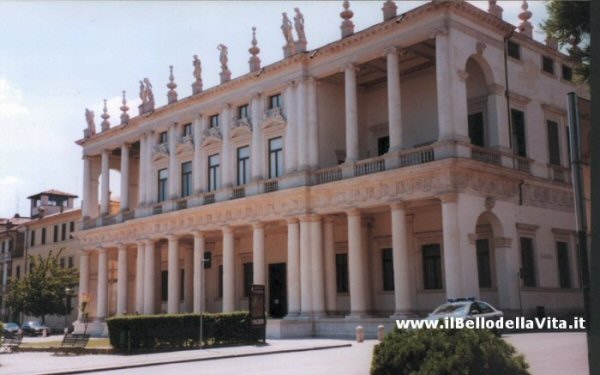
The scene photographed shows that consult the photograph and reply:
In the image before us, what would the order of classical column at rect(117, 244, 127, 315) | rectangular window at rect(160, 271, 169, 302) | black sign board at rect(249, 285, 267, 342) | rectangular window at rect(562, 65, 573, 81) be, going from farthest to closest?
rectangular window at rect(160, 271, 169, 302) < classical column at rect(117, 244, 127, 315) < rectangular window at rect(562, 65, 573, 81) < black sign board at rect(249, 285, 267, 342)

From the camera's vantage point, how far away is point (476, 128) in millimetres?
32875

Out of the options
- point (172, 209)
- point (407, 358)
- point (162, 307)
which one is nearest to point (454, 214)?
point (407, 358)

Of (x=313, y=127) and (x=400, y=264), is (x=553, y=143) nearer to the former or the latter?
(x=400, y=264)

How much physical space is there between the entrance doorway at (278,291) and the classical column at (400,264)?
1192 centimetres

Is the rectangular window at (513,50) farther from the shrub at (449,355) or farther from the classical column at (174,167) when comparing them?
the shrub at (449,355)

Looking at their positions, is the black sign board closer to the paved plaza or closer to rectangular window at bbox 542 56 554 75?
the paved plaza

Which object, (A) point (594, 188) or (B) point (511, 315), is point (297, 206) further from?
(A) point (594, 188)

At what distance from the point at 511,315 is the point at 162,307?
1099 inches

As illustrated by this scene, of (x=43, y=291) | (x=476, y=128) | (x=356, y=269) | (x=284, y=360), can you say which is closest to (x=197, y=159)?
(x=356, y=269)

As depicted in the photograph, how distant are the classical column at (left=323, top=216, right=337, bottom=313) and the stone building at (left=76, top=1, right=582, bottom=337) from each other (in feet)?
0.25

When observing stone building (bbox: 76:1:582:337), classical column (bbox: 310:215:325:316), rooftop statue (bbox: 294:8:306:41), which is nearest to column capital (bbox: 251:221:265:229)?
stone building (bbox: 76:1:582:337)

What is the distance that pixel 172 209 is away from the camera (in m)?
44.2

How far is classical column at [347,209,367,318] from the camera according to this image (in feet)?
105

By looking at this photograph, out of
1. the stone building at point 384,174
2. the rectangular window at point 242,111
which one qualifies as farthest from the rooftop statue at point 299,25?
the rectangular window at point 242,111
